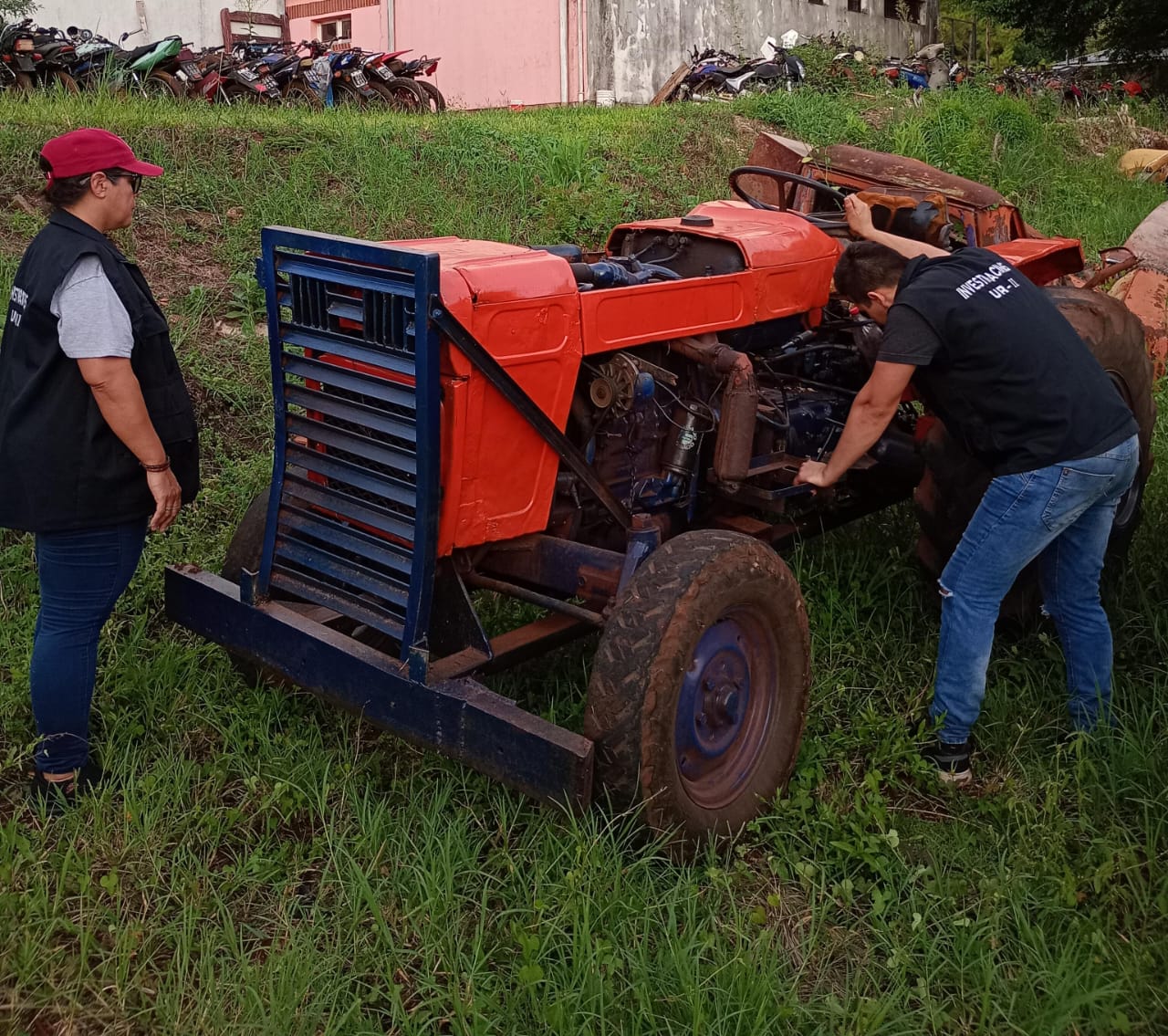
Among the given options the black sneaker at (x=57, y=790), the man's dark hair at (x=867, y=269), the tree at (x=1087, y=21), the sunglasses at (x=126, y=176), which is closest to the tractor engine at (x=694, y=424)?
the man's dark hair at (x=867, y=269)

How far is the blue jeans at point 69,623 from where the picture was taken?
322 centimetres

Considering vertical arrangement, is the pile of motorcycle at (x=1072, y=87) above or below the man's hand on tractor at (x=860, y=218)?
above

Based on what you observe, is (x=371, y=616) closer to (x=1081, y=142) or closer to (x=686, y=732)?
(x=686, y=732)

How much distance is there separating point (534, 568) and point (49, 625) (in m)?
1.39

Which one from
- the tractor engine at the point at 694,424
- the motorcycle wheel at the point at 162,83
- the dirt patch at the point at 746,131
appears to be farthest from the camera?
the motorcycle wheel at the point at 162,83

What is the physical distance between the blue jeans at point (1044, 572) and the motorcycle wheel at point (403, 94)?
1101 cm

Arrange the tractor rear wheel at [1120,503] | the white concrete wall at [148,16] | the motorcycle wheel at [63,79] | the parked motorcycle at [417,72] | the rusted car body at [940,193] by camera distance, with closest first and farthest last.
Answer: the tractor rear wheel at [1120,503] → the rusted car body at [940,193] → the motorcycle wheel at [63,79] → the parked motorcycle at [417,72] → the white concrete wall at [148,16]

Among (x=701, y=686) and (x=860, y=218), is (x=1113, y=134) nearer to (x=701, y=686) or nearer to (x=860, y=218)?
(x=860, y=218)

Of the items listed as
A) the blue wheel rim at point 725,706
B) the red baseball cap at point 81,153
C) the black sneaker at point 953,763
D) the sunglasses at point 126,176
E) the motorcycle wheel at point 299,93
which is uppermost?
the red baseball cap at point 81,153

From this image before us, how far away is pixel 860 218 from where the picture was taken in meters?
3.98

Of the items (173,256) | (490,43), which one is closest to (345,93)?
(490,43)

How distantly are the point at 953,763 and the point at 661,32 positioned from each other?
13.8 meters

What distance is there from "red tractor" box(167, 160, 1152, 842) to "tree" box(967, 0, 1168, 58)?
14644 mm

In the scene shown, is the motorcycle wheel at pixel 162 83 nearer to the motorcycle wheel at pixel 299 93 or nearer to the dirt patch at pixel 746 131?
the motorcycle wheel at pixel 299 93
